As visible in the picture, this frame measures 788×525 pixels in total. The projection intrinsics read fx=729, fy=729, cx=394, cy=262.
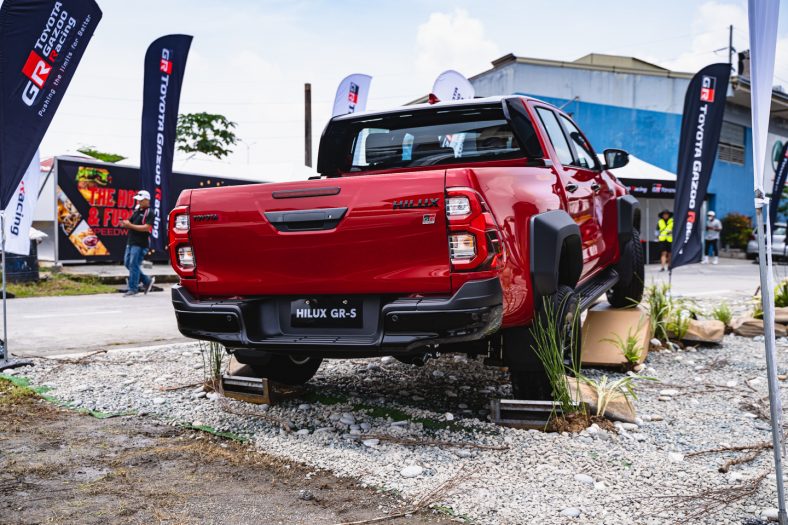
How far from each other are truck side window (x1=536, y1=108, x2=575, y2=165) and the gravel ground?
1721 mm

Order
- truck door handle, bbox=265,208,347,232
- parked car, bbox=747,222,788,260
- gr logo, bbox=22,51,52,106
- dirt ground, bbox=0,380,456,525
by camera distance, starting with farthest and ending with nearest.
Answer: parked car, bbox=747,222,788,260
gr logo, bbox=22,51,52,106
truck door handle, bbox=265,208,347,232
dirt ground, bbox=0,380,456,525

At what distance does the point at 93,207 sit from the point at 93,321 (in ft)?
31.0

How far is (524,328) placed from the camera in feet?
13.4

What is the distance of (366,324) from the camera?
383cm

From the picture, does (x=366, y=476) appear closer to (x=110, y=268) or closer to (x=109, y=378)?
(x=109, y=378)

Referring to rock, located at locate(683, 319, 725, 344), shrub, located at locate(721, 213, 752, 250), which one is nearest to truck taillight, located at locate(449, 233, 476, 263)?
rock, located at locate(683, 319, 725, 344)

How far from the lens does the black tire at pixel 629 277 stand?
666 centimetres

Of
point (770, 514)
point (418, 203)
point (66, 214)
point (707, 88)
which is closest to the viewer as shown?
point (770, 514)

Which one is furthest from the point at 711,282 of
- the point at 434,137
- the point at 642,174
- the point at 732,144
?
the point at 732,144

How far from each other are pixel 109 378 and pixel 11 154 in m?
2.16

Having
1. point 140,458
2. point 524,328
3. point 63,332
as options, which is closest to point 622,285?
point 524,328

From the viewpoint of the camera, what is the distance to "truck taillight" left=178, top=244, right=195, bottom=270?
165 inches

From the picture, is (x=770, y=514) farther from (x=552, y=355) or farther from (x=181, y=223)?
(x=181, y=223)

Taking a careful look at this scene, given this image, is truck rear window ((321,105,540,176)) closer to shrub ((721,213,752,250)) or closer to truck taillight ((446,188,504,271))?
truck taillight ((446,188,504,271))
